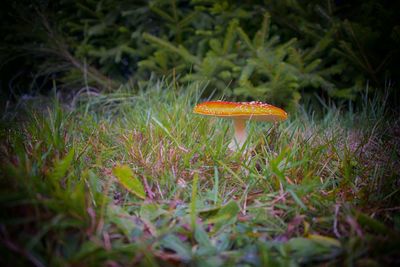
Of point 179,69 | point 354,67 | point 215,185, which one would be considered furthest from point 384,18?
point 215,185

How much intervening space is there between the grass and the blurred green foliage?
33.7 inches

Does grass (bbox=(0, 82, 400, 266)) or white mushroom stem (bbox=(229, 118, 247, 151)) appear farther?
white mushroom stem (bbox=(229, 118, 247, 151))

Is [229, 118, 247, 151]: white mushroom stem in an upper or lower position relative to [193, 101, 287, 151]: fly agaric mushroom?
lower

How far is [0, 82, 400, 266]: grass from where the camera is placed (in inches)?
34.0

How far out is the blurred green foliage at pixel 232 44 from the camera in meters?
2.41

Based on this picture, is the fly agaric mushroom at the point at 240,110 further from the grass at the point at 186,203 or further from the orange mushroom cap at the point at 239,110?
the grass at the point at 186,203

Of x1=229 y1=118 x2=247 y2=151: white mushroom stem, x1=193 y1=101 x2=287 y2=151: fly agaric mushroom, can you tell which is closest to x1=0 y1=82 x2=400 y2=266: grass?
x1=229 y1=118 x2=247 y2=151: white mushroom stem

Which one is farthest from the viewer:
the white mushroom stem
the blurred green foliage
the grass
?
the blurred green foliage

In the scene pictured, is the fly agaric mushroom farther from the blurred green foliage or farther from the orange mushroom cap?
the blurred green foliage

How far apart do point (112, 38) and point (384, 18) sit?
105 inches

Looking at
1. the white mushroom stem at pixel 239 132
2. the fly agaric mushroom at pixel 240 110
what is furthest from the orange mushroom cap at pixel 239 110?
the white mushroom stem at pixel 239 132

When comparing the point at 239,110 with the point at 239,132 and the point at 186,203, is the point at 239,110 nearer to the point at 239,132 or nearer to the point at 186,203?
the point at 239,132

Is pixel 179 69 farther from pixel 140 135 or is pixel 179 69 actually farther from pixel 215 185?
pixel 215 185

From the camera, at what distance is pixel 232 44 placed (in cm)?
268
